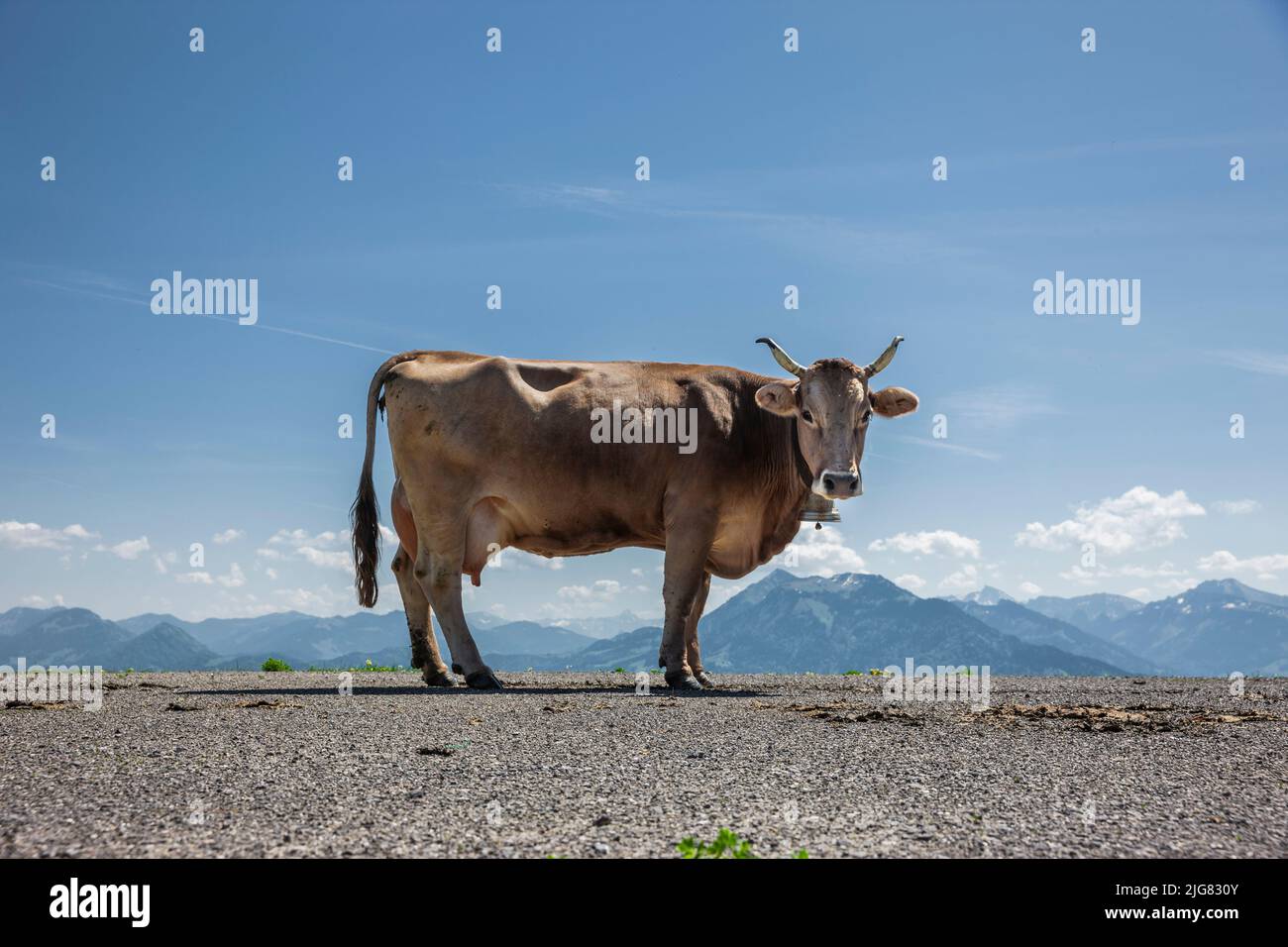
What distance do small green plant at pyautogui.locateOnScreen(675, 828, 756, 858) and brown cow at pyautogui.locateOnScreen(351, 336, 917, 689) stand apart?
9.56m

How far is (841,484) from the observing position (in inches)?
532

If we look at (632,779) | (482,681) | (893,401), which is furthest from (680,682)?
(632,779)

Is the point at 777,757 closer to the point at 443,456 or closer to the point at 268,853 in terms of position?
the point at 268,853

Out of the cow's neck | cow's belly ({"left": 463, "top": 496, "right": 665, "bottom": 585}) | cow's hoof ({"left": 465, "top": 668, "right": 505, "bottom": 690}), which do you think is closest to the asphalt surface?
cow's hoof ({"left": 465, "top": 668, "right": 505, "bottom": 690})

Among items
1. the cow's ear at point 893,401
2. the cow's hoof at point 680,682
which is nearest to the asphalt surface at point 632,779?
the cow's hoof at point 680,682

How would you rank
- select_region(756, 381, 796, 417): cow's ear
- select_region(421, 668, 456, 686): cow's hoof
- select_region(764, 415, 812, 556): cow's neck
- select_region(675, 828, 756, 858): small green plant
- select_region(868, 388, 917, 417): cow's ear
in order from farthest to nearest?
select_region(868, 388, 917, 417): cow's ear, select_region(764, 415, 812, 556): cow's neck, select_region(421, 668, 456, 686): cow's hoof, select_region(756, 381, 796, 417): cow's ear, select_region(675, 828, 756, 858): small green plant

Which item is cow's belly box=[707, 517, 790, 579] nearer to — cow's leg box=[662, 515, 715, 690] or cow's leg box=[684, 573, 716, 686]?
cow's leg box=[684, 573, 716, 686]

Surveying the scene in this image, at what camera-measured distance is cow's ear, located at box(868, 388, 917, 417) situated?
1534 cm

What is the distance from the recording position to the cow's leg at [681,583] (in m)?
14.4

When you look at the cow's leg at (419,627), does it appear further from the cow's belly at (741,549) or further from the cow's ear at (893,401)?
the cow's ear at (893,401)

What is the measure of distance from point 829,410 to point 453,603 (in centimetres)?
539

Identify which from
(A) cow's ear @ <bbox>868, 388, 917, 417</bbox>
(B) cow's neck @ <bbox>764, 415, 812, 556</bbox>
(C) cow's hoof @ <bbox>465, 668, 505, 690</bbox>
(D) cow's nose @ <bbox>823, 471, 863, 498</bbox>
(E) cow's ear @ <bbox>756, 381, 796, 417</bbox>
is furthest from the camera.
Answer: (A) cow's ear @ <bbox>868, 388, 917, 417</bbox>

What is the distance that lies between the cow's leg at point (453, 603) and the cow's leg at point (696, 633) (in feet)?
8.76
